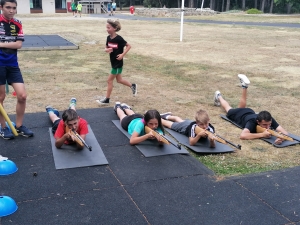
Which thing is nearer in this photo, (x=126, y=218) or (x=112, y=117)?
(x=126, y=218)

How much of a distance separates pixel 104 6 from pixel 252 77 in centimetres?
4963

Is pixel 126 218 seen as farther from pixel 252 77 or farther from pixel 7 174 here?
pixel 252 77

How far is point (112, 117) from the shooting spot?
6590mm

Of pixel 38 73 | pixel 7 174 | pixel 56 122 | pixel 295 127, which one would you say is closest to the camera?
pixel 7 174

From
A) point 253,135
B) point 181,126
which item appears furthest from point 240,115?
point 181,126

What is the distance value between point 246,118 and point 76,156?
3102 millimetres

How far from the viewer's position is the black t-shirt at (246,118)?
5953 mm

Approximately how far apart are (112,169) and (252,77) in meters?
7.35

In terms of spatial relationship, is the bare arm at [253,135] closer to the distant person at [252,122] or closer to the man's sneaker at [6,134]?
the distant person at [252,122]

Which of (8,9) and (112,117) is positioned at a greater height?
(8,9)

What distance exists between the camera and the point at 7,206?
343 cm

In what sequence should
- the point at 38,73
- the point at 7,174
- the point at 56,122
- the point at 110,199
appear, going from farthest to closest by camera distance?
the point at 38,73, the point at 56,122, the point at 7,174, the point at 110,199

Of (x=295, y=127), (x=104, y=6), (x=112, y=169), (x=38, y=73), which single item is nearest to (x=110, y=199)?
(x=112, y=169)

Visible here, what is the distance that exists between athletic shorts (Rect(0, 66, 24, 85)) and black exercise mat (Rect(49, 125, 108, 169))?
1063mm
